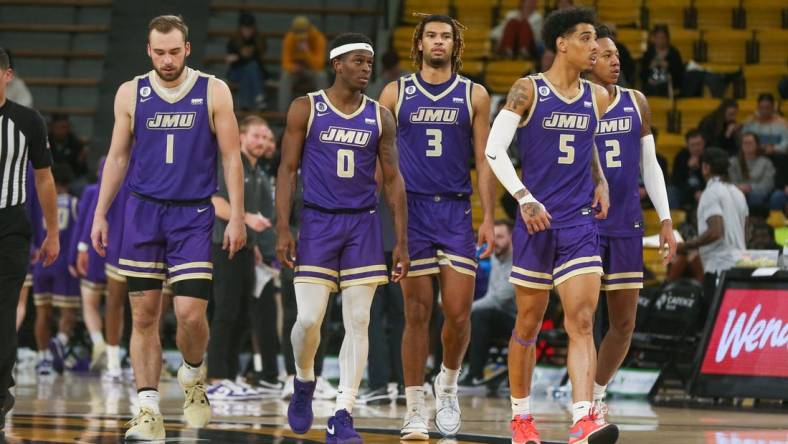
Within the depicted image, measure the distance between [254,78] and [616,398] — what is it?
8.34 metres

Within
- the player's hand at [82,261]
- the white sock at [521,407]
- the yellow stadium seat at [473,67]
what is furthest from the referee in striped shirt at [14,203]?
the yellow stadium seat at [473,67]

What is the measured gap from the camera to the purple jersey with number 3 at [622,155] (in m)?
8.75

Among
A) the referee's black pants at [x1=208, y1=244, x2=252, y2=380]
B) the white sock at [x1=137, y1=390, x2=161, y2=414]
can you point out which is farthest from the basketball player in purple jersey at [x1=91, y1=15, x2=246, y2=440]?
the referee's black pants at [x1=208, y1=244, x2=252, y2=380]

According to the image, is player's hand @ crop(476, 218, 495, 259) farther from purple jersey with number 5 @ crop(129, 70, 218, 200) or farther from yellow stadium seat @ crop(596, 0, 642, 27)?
yellow stadium seat @ crop(596, 0, 642, 27)

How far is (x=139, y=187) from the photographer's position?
8211 mm

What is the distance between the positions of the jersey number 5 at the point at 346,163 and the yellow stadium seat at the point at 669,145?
9.84 m

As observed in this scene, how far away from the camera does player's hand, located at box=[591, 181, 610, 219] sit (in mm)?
8000

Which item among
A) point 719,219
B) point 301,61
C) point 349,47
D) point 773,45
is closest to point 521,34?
point 301,61

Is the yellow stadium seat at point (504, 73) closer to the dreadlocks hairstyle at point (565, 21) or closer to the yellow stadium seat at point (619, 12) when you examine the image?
the yellow stadium seat at point (619, 12)

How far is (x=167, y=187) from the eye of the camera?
321 inches

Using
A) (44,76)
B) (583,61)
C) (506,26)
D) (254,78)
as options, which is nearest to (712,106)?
(506,26)

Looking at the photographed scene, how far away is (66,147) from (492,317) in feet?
24.4

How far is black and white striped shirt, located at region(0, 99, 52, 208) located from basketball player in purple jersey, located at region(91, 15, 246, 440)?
499mm

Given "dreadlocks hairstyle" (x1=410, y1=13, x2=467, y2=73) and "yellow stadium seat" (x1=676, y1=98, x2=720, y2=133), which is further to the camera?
"yellow stadium seat" (x1=676, y1=98, x2=720, y2=133)
